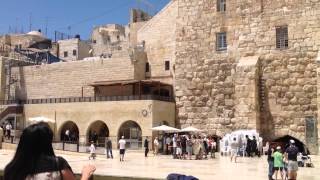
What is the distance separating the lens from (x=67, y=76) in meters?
36.4

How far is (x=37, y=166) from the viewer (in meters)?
3.40

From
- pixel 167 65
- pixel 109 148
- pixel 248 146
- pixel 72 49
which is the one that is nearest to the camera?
pixel 109 148

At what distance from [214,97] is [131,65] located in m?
6.64

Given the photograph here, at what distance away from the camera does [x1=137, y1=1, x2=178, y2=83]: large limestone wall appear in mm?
33281

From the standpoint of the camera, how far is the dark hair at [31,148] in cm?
340

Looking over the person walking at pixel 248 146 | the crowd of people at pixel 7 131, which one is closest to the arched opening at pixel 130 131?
the person walking at pixel 248 146

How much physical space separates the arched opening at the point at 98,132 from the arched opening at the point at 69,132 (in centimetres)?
107

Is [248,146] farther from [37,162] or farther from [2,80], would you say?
[37,162]

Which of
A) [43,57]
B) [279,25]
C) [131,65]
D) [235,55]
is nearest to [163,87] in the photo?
[131,65]

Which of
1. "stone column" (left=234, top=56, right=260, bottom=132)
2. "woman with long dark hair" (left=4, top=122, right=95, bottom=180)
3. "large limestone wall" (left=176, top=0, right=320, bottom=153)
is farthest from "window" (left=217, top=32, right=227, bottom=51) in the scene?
"woman with long dark hair" (left=4, top=122, right=95, bottom=180)

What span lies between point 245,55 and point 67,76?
546 inches

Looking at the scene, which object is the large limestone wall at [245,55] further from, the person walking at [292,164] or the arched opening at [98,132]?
the person walking at [292,164]

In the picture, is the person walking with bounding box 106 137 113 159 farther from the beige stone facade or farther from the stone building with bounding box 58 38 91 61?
the stone building with bounding box 58 38 91 61

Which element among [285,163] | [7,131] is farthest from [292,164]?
[7,131]
